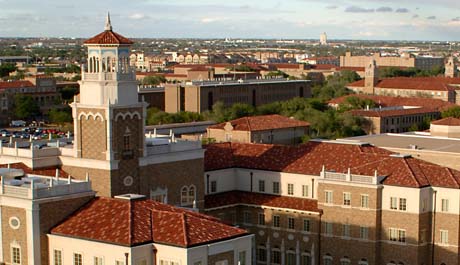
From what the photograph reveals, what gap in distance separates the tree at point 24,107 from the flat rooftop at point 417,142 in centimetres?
8979

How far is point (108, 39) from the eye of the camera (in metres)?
47.7

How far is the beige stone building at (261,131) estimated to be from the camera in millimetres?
88812

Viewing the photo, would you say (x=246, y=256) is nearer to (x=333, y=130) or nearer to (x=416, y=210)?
(x=416, y=210)

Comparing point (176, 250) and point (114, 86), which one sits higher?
point (114, 86)

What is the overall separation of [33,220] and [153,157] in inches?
432

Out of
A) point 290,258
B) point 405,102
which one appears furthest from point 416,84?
point 290,258

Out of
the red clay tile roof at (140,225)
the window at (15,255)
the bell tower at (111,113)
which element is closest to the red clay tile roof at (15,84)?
the bell tower at (111,113)

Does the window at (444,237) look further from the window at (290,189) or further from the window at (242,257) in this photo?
the window at (242,257)

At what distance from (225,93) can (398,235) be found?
99914 millimetres

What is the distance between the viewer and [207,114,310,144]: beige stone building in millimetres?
88812

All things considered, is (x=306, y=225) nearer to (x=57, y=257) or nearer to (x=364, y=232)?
(x=364, y=232)

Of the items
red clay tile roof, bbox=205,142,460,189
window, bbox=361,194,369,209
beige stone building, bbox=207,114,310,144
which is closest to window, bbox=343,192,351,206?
window, bbox=361,194,369,209

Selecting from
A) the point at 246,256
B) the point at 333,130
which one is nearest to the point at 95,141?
the point at 246,256

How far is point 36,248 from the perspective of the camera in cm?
4003
